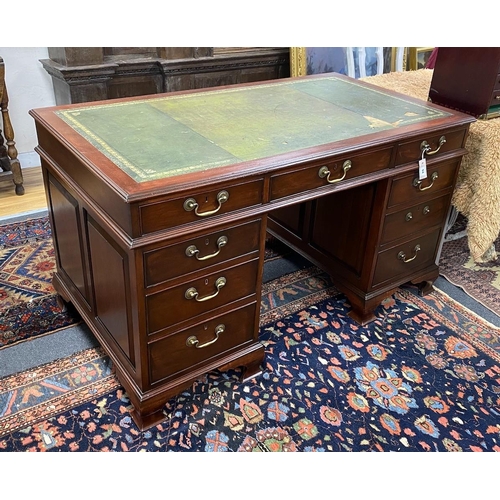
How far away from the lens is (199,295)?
5.28ft

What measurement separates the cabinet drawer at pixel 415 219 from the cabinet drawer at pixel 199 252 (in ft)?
2.17

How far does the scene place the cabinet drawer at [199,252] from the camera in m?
1.45

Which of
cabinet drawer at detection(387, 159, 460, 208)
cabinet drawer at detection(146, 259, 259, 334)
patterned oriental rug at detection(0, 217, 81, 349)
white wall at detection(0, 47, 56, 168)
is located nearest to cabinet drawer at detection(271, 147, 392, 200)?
cabinet drawer at detection(387, 159, 460, 208)

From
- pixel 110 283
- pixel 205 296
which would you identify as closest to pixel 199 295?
pixel 205 296

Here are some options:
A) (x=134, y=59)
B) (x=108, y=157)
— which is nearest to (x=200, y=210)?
(x=108, y=157)

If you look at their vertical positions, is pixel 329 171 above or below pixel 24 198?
above

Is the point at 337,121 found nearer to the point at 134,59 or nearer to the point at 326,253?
the point at 326,253

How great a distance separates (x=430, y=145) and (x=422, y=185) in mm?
161

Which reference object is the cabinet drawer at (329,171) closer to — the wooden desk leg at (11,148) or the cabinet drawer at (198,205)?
the cabinet drawer at (198,205)

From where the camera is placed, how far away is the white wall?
3.11m

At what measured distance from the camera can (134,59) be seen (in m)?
3.25

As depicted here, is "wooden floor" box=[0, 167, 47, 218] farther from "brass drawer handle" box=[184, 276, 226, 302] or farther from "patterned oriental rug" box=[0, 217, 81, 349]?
"brass drawer handle" box=[184, 276, 226, 302]

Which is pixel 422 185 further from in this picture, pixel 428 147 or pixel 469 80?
pixel 469 80

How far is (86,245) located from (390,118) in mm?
1175
